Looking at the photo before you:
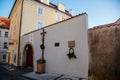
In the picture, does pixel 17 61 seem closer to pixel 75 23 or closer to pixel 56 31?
pixel 56 31

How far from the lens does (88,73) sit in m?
6.88

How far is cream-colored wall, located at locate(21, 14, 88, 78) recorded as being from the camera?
24.3 feet

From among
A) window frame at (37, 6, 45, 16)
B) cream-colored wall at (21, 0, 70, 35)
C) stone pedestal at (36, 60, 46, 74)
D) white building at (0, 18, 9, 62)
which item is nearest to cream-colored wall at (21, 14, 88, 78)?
stone pedestal at (36, 60, 46, 74)

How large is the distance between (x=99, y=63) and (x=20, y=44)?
11831mm

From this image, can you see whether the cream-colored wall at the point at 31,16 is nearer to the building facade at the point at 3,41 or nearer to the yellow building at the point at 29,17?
the yellow building at the point at 29,17

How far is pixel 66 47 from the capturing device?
860cm

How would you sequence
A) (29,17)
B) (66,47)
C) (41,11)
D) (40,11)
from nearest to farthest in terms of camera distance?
1. (66,47)
2. (29,17)
3. (40,11)
4. (41,11)

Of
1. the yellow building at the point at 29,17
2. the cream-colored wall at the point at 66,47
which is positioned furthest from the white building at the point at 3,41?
the cream-colored wall at the point at 66,47

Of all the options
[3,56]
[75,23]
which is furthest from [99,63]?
[3,56]

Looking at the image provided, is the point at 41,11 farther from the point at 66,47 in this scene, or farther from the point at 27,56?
the point at 66,47

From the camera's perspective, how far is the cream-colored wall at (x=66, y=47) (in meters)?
7.41

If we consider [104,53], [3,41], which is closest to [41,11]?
[3,41]

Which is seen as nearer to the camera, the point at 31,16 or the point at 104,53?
the point at 104,53

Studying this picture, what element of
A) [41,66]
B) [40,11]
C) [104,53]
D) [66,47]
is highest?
[40,11]
